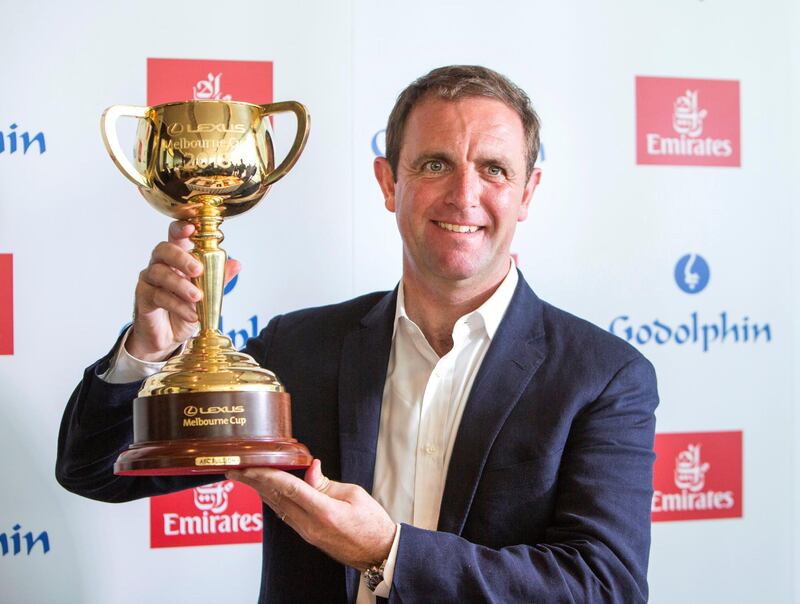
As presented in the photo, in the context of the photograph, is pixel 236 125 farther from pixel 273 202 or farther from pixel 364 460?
pixel 273 202

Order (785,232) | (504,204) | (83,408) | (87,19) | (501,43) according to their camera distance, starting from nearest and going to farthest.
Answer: (83,408)
(504,204)
(87,19)
(501,43)
(785,232)

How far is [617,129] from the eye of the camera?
8.59ft

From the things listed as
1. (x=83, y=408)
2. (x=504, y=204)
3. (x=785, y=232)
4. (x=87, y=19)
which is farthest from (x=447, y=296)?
(x=785, y=232)

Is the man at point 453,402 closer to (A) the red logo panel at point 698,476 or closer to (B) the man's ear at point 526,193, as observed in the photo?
(B) the man's ear at point 526,193

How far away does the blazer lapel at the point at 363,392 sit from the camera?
1.74 m

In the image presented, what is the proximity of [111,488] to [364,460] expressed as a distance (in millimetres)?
486

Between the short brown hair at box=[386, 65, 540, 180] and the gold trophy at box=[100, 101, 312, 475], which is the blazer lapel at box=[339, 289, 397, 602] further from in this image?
the short brown hair at box=[386, 65, 540, 180]

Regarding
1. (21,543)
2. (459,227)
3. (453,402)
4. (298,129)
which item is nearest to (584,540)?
(453,402)

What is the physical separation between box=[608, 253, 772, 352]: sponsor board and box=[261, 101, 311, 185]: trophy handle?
1.27 meters

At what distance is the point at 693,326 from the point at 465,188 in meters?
1.10

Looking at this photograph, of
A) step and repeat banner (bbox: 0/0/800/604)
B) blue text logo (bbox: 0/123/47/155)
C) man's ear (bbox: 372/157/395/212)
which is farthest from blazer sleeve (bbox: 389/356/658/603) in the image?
blue text logo (bbox: 0/123/47/155)

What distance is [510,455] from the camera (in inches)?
67.2

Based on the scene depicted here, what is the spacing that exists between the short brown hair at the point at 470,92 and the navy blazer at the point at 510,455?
320mm

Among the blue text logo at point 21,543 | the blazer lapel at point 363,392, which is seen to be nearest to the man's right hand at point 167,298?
the blazer lapel at point 363,392
